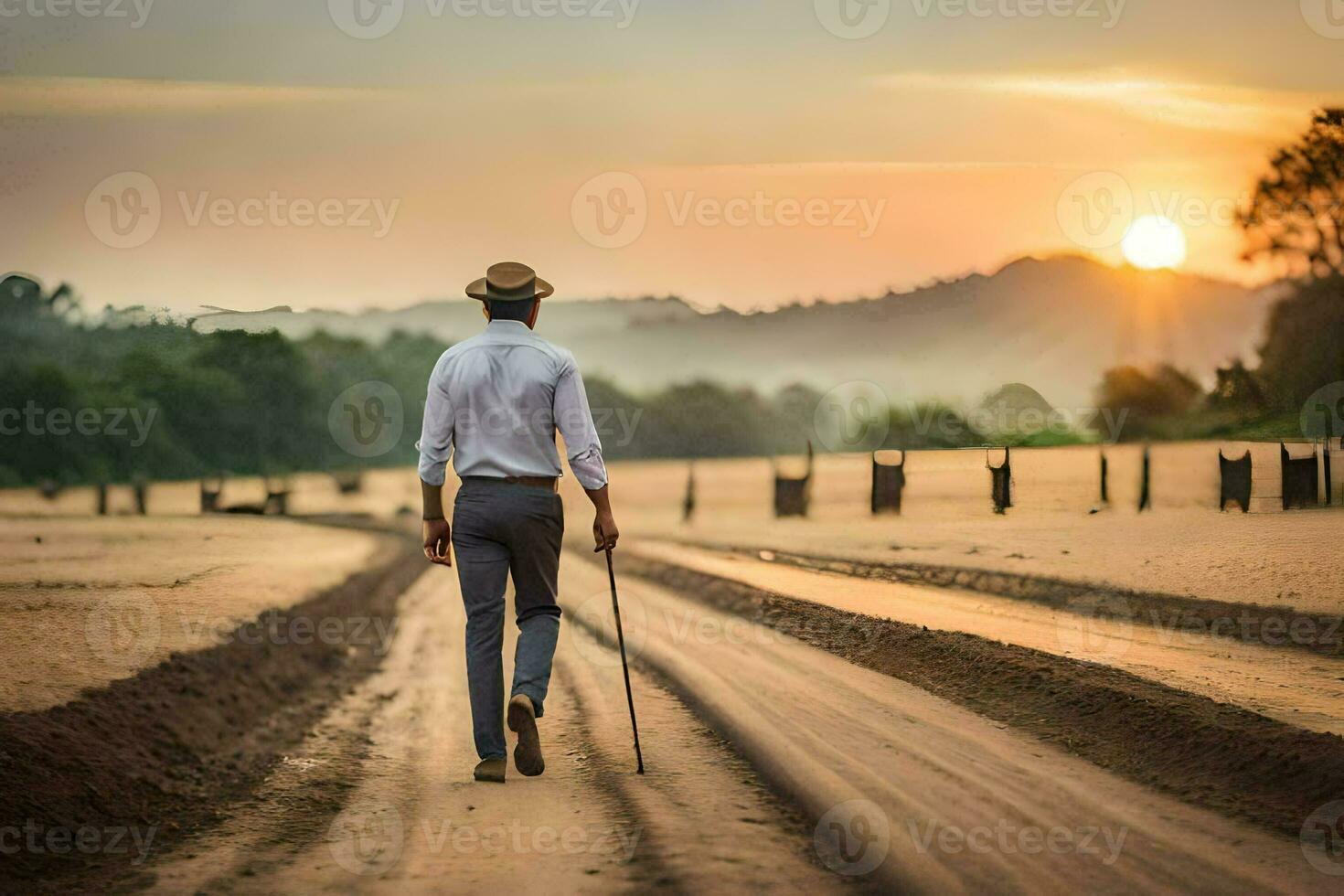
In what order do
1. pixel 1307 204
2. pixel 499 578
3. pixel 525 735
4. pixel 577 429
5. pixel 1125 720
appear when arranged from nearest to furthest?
pixel 525 735 < pixel 577 429 < pixel 499 578 < pixel 1125 720 < pixel 1307 204

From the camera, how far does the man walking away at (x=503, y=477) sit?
6824 millimetres

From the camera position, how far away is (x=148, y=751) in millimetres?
8508

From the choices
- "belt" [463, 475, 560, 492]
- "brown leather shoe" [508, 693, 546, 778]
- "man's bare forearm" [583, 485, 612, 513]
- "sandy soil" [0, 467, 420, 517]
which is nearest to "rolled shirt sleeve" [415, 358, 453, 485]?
"belt" [463, 475, 560, 492]

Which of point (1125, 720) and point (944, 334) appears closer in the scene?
point (1125, 720)

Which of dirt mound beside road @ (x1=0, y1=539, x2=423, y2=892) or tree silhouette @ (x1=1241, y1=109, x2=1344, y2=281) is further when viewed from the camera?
tree silhouette @ (x1=1241, y1=109, x2=1344, y2=281)

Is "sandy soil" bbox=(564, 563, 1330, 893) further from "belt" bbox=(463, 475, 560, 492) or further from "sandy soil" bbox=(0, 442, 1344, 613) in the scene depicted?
"sandy soil" bbox=(0, 442, 1344, 613)

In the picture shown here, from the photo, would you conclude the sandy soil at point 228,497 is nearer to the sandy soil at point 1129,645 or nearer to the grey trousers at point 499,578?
the sandy soil at point 1129,645

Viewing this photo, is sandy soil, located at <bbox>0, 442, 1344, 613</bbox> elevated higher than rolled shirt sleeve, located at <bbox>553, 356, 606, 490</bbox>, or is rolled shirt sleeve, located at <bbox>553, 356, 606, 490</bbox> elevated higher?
rolled shirt sleeve, located at <bbox>553, 356, 606, 490</bbox>

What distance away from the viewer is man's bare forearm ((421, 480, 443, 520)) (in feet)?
22.6

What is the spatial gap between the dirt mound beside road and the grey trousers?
150 centimetres

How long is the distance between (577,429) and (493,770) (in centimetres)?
175

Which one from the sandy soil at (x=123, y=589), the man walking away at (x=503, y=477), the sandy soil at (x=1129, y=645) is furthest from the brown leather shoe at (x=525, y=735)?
the sandy soil at (x=1129, y=645)

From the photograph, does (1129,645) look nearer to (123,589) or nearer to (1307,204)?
(1307,204)

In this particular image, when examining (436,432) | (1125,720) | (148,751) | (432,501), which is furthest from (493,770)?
(1125,720)
